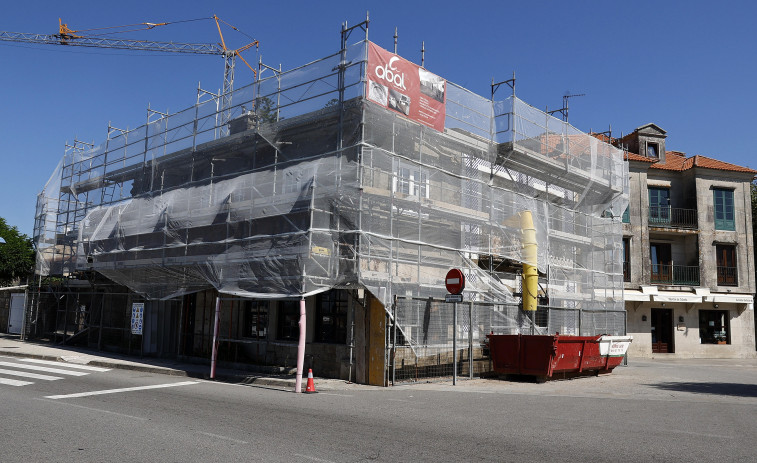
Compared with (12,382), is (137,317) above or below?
above

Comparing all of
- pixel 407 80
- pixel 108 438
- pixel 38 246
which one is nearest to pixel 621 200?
pixel 407 80

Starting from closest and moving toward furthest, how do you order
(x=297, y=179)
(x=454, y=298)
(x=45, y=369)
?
(x=454, y=298) → (x=45, y=369) → (x=297, y=179)

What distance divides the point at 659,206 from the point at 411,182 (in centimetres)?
2158

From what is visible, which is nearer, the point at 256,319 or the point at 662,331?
the point at 256,319

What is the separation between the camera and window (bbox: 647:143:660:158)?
33.7 m

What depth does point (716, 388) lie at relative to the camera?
15.3m

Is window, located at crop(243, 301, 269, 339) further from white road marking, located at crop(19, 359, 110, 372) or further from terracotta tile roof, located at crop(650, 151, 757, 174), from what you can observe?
terracotta tile roof, located at crop(650, 151, 757, 174)

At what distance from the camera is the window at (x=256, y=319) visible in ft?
57.4

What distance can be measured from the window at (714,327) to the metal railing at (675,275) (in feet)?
6.11

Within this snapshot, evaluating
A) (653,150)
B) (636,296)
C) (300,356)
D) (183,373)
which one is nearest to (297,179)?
(300,356)

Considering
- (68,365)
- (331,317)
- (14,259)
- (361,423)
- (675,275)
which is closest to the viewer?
(361,423)

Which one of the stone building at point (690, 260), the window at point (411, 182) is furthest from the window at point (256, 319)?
the stone building at point (690, 260)

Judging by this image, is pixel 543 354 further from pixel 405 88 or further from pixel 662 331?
pixel 662 331

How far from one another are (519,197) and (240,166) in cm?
878
